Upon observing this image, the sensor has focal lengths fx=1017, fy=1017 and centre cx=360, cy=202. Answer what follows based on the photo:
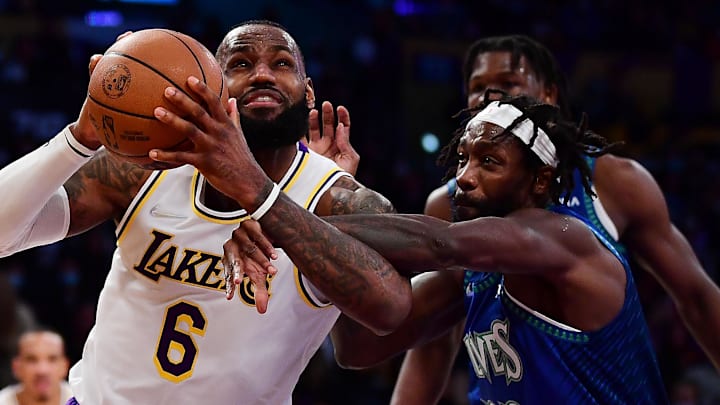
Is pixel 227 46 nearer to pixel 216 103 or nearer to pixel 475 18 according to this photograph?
pixel 216 103

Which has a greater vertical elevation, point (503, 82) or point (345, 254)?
point (503, 82)

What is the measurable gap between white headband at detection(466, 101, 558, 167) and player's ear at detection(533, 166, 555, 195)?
0.07 feet

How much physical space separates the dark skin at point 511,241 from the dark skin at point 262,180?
0.10 m

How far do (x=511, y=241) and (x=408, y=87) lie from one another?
33.5ft

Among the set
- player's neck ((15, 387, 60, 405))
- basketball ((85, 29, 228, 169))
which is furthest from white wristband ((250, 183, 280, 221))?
player's neck ((15, 387, 60, 405))

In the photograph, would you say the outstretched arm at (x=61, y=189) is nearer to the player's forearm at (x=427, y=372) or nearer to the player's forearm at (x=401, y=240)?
the player's forearm at (x=401, y=240)

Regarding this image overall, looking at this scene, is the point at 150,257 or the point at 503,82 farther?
the point at 503,82

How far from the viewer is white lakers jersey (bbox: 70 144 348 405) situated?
3.10m

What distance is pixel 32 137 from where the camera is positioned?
9047mm

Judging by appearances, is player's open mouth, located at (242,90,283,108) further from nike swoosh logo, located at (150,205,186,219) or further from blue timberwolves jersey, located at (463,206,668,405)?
blue timberwolves jersey, located at (463,206,668,405)

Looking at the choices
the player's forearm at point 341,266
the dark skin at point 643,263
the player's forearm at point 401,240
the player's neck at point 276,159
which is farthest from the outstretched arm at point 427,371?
the player's forearm at point 341,266

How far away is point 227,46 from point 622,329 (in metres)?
1.56

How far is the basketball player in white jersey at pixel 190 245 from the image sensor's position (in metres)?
3.09

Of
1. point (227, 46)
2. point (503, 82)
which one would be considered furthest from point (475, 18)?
point (227, 46)
